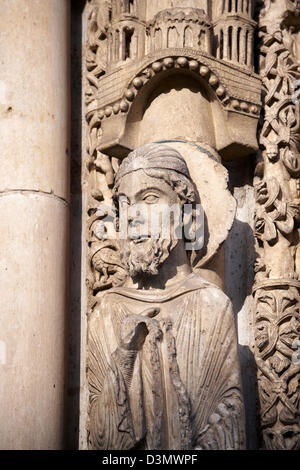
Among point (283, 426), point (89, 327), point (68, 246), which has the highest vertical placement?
point (68, 246)

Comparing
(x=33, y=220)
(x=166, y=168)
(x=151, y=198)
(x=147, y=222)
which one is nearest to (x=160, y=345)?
(x=147, y=222)

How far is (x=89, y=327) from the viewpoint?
530 cm

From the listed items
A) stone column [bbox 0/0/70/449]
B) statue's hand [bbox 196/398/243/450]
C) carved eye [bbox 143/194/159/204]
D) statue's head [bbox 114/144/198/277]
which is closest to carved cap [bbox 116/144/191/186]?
statue's head [bbox 114/144/198/277]

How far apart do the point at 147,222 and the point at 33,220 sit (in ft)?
2.34

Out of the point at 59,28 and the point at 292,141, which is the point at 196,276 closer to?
the point at 292,141

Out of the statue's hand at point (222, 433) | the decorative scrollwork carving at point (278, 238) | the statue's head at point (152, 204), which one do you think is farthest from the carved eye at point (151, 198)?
the statue's hand at point (222, 433)

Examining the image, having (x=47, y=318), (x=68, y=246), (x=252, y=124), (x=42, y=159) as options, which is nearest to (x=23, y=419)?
(x=47, y=318)

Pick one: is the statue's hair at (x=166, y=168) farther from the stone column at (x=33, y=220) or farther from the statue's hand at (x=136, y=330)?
the statue's hand at (x=136, y=330)

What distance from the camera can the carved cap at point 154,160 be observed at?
5.26 meters

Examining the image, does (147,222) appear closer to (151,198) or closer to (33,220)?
(151,198)

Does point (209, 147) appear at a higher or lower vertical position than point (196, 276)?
higher

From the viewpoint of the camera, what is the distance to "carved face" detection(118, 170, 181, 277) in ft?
16.9

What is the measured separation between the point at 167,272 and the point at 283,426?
3.23 ft

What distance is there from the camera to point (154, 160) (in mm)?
5277
